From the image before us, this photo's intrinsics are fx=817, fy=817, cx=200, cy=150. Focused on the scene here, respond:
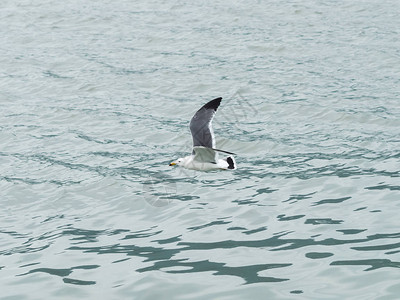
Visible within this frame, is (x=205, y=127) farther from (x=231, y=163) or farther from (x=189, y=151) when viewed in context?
(x=189, y=151)

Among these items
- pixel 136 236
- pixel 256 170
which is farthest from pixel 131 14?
pixel 136 236

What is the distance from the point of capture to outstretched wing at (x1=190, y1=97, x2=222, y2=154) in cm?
1533

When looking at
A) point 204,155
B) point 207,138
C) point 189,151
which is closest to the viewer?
point 204,155

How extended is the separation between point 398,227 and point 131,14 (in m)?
25.3

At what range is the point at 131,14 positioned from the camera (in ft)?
124

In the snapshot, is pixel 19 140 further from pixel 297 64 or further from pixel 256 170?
pixel 297 64

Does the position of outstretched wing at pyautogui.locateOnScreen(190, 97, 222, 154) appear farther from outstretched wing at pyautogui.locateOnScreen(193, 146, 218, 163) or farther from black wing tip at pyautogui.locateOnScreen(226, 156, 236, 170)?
black wing tip at pyautogui.locateOnScreen(226, 156, 236, 170)

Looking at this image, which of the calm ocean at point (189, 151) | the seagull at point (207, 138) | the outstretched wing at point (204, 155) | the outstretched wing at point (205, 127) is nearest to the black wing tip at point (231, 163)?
the seagull at point (207, 138)

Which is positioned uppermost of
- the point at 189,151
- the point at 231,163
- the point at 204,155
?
the point at 204,155

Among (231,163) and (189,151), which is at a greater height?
(231,163)

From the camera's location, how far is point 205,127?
15383 millimetres

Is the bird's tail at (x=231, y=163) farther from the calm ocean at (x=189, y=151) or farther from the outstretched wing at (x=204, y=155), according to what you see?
the calm ocean at (x=189, y=151)

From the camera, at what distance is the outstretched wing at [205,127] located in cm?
1533

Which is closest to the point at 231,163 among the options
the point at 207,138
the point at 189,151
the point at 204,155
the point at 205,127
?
the point at 204,155
